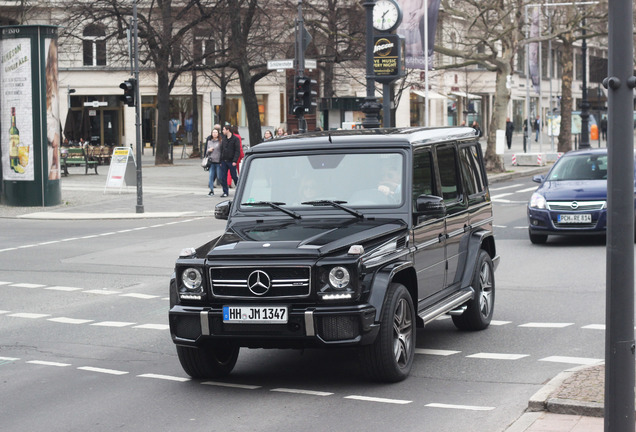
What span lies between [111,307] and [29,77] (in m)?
16.4

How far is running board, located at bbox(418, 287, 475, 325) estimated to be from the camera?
877cm

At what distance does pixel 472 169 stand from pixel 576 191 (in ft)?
24.8

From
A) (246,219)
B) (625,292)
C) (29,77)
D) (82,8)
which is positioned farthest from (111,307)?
(82,8)

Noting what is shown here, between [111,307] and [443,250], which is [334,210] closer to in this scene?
[443,250]

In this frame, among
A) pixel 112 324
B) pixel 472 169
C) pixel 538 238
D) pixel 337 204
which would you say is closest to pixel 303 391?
pixel 337 204

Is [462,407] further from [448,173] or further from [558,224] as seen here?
[558,224]

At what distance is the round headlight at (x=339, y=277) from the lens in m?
7.59

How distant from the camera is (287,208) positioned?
8891mm

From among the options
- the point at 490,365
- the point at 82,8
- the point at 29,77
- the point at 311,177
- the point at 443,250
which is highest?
the point at 82,8

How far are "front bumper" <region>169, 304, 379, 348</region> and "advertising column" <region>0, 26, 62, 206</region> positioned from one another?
Answer: 21.0 m

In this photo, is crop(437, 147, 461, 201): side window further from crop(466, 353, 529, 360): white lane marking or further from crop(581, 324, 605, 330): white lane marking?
crop(581, 324, 605, 330): white lane marking

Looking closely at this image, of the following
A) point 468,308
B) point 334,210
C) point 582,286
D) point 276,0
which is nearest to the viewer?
point 334,210

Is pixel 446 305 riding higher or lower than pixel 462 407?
higher

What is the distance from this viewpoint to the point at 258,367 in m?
8.93
